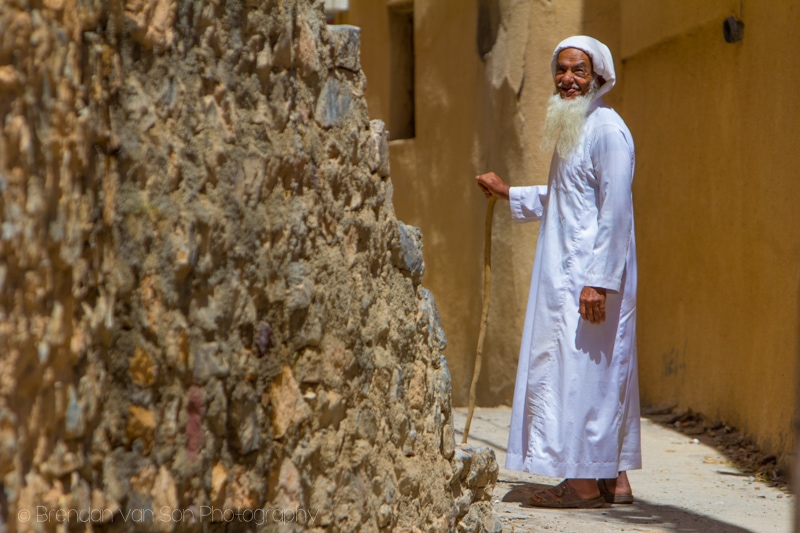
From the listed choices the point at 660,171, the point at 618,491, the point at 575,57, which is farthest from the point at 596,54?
the point at 660,171

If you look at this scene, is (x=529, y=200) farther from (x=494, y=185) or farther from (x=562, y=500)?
(x=562, y=500)

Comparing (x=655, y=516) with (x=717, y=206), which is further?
(x=717, y=206)

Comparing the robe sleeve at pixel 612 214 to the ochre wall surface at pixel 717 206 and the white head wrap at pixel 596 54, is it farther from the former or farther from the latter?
the ochre wall surface at pixel 717 206

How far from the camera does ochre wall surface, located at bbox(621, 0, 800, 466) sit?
189 inches

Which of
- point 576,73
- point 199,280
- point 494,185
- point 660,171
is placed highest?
point 576,73

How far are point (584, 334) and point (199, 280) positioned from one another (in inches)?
90.6

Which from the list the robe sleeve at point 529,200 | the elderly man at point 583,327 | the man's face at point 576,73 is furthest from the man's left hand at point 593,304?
the man's face at point 576,73

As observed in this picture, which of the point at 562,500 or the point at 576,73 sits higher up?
the point at 576,73

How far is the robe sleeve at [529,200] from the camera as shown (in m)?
4.37

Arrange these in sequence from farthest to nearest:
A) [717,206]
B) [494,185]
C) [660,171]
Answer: [660,171], [717,206], [494,185]

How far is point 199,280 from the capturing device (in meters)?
2.01

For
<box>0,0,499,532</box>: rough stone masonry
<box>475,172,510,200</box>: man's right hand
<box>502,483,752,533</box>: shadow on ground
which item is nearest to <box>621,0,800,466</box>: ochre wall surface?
<box>502,483,752,533</box>: shadow on ground

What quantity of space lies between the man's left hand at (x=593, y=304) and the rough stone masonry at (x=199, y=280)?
143 centimetres

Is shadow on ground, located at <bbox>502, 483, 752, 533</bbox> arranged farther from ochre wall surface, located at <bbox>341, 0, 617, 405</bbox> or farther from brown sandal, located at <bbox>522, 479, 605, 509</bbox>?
ochre wall surface, located at <bbox>341, 0, 617, 405</bbox>
